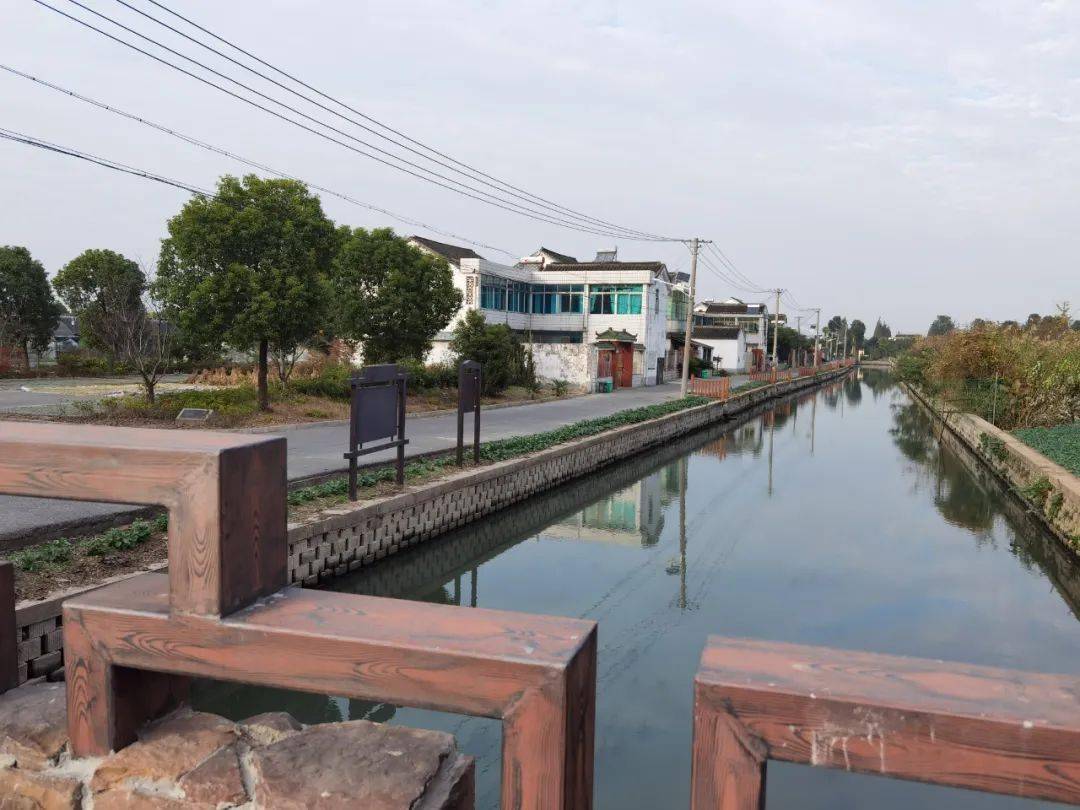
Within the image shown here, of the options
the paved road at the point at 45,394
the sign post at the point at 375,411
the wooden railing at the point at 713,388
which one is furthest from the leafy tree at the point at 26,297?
the sign post at the point at 375,411

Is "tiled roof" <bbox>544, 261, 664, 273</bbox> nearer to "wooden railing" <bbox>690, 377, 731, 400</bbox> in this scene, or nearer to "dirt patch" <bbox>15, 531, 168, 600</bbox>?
"wooden railing" <bbox>690, 377, 731, 400</bbox>

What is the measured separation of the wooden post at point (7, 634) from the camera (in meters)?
2.07

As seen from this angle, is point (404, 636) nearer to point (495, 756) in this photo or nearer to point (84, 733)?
point (84, 733)

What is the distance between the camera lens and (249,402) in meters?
16.5

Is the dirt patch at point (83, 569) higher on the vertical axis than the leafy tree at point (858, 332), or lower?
lower

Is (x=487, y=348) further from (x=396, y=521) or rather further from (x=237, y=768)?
(x=237, y=768)

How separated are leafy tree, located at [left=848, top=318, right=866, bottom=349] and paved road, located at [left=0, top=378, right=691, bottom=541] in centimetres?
9275

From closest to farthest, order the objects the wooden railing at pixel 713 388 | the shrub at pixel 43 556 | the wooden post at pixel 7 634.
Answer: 1. the wooden post at pixel 7 634
2. the shrub at pixel 43 556
3. the wooden railing at pixel 713 388

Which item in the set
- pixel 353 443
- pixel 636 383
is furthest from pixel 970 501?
pixel 636 383

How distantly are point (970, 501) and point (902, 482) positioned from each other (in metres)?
2.11

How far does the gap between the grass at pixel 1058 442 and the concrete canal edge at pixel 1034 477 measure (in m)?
0.17

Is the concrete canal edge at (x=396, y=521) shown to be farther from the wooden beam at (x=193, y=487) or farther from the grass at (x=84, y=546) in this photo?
the wooden beam at (x=193, y=487)

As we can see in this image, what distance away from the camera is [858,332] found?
11569cm

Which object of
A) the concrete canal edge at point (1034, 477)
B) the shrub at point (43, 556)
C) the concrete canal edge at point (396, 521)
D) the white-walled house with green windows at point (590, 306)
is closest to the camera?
the concrete canal edge at point (396, 521)
